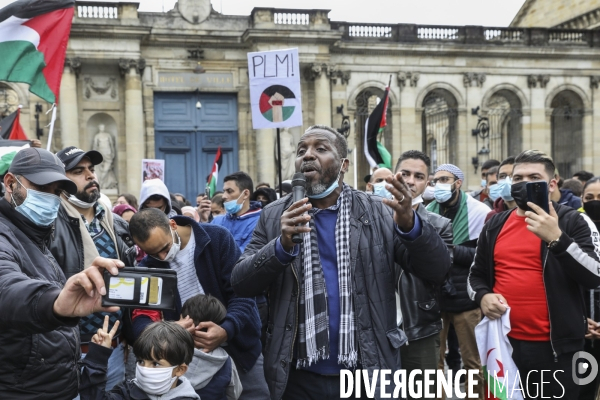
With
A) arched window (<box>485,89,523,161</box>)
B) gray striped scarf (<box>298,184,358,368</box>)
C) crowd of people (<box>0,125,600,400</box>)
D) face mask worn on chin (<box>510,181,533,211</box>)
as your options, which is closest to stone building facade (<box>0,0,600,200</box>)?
arched window (<box>485,89,523,161</box>)

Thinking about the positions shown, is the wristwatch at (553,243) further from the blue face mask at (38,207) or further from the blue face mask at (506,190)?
the blue face mask at (38,207)

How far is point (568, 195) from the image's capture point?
721cm

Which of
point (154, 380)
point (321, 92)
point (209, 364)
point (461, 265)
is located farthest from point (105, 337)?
point (321, 92)

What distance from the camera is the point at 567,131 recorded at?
31.5 meters

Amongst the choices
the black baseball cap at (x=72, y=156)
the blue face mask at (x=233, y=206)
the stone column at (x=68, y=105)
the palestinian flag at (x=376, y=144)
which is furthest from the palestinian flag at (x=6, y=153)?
the stone column at (x=68, y=105)

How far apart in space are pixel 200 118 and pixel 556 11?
2194 centimetres

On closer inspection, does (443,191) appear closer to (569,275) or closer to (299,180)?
(569,275)

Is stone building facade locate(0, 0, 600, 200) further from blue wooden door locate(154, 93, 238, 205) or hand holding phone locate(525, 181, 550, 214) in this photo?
hand holding phone locate(525, 181, 550, 214)

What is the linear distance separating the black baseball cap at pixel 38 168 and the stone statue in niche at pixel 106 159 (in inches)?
886

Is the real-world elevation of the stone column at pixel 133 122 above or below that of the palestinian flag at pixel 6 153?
above

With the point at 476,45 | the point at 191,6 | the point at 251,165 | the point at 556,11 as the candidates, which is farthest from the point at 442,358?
the point at 556,11

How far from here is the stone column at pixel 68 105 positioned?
24.3 metres

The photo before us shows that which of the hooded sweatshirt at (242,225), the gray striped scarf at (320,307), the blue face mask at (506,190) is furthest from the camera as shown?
the hooded sweatshirt at (242,225)

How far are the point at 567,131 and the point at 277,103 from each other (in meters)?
26.2
